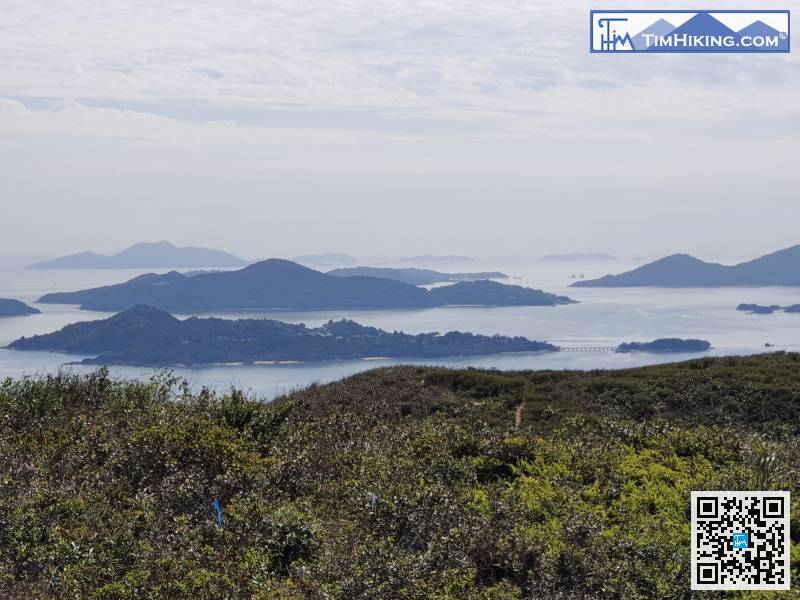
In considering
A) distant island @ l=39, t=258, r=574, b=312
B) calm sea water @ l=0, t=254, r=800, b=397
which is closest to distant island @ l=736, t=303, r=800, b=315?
calm sea water @ l=0, t=254, r=800, b=397

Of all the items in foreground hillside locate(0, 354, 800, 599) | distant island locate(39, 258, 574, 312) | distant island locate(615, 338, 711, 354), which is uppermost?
distant island locate(39, 258, 574, 312)

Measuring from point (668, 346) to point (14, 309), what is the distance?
10952cm

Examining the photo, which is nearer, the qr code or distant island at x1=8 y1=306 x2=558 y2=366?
the qr code

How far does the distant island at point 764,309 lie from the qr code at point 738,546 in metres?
175

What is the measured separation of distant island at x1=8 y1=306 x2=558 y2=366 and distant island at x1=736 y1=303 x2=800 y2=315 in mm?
69465

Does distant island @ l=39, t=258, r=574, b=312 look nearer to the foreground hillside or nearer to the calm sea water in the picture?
the calm sea water

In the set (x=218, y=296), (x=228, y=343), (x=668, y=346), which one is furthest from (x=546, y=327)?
(x=218, y=296)

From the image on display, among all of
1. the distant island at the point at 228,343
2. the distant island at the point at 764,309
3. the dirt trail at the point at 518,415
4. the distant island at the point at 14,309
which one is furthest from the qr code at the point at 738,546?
the distant island at the point at 764,309

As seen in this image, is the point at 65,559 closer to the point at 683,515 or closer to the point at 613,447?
the point at 683,515

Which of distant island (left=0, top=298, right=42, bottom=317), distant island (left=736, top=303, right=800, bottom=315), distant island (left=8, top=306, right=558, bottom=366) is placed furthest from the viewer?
distant island (left=736, top=303, right=800, bottom=315)

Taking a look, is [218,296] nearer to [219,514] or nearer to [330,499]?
[330,499]

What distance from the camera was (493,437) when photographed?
41.0 ft

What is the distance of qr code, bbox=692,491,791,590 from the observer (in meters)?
7.16

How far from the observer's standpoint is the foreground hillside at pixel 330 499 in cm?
732
